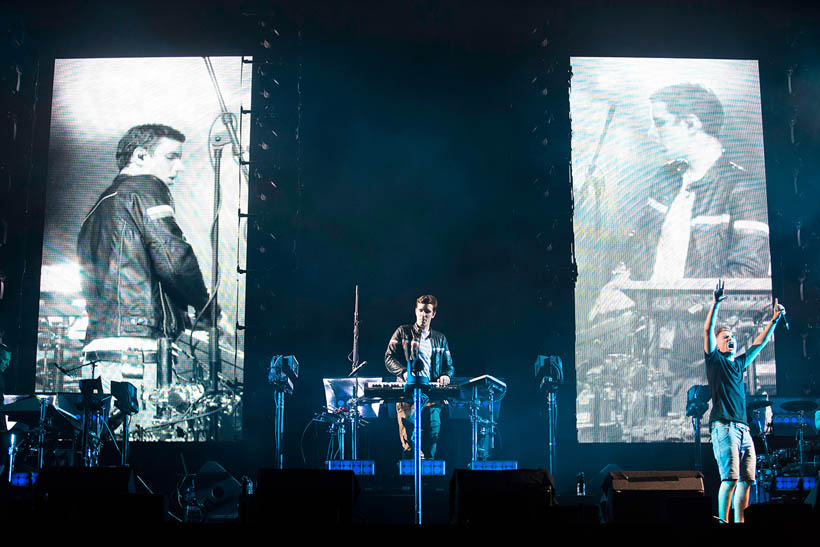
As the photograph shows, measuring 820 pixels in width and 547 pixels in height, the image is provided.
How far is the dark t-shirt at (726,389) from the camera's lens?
665cm

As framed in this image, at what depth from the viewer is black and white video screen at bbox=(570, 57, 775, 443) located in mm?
9570

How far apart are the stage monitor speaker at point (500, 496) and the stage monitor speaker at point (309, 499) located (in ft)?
2.12

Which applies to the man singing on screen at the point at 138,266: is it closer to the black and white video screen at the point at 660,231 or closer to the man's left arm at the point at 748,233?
the black and white video screen at the point at 660,231

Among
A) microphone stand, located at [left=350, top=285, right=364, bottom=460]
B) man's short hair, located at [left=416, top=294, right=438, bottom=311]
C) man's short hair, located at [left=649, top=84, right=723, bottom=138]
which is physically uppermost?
man's short hair, located at [left=649, top=84, right=723, bottom=138]

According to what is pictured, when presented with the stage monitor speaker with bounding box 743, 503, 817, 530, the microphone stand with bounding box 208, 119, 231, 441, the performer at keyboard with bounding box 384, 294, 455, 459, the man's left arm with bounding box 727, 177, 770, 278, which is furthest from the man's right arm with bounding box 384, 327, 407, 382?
the stage monitor speaker with bounding box 743, 503, 817, 530

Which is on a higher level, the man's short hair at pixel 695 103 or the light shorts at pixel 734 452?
the man's short hair at pixel 695 103

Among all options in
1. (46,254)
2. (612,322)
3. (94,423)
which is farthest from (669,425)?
(46,254)

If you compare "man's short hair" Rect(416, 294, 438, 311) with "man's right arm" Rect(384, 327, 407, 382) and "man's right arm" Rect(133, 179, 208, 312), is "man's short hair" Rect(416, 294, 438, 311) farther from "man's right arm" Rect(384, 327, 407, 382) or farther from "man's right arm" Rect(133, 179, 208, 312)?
"man's right arm" Rect(133, 179, 208, 312)

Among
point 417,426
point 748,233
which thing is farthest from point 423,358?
point 748,233

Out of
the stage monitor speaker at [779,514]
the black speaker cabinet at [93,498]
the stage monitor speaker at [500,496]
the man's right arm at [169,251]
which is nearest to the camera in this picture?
the stage monitor speaker at [779,514]

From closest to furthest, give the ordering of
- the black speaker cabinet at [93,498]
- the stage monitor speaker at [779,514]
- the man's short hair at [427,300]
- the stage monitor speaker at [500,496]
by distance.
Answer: the stage monitor speaker at [779,514], the black speaker cabinet at [93,498], the stage monitor speaker at [500,496], the man's short hair at [427,300]

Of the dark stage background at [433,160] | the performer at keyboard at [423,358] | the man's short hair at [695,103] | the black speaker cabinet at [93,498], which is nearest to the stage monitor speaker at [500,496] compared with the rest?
the black speaker cabinet at [93,498]

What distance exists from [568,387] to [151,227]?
5135 millimetres

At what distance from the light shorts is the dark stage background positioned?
305 cm
